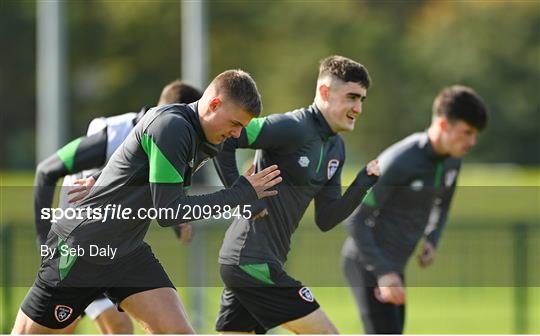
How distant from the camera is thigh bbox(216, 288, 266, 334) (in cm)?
684

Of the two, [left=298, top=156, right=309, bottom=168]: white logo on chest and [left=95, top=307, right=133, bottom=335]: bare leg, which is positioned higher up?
[left=298, top=156, right=309, bottom=168]: white logo on chest

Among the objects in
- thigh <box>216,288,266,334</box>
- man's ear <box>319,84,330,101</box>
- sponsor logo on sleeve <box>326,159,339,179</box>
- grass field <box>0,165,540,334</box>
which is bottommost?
grass field <box>0,165,540,334</box>

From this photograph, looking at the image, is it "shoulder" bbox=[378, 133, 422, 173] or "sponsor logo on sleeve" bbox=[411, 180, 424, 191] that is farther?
"sponsor logo on sleeve" bbox=[411, 180, 424, 191]

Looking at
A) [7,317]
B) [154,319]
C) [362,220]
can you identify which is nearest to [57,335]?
[154,319]

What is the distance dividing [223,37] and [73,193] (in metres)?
34.5

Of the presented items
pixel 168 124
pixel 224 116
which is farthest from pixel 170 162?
pixel 224 116

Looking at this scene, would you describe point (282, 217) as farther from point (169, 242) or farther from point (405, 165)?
point (169, 242)

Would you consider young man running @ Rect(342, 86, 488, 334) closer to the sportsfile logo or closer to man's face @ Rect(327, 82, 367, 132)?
man's face @ Rect(327, 82, 367, 132)

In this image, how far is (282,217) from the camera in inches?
264

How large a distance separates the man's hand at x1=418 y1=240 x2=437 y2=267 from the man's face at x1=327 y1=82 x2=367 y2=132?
1.83 metres

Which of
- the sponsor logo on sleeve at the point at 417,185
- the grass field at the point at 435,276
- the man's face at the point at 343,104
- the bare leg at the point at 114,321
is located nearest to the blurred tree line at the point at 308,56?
the grass field at the point at 435,276

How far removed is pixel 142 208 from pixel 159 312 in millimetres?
613

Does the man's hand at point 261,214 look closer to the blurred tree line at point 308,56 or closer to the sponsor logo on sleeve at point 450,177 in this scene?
the sponsor logo on sleeve at point 450,177

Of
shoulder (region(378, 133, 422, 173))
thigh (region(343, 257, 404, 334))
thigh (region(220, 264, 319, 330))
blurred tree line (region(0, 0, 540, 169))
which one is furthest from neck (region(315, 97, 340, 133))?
blurred tree line (region(0, 0, 540, 169))
